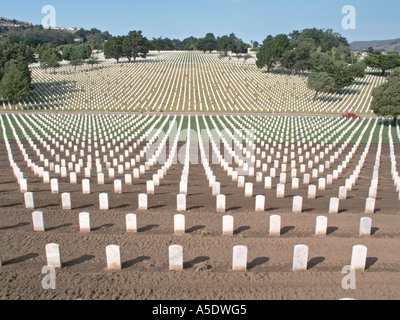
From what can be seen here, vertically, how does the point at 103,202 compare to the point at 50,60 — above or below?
below

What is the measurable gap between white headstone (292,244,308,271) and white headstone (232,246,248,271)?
3.04 feet

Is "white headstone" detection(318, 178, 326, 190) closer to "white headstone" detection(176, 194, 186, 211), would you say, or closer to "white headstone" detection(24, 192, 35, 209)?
"white headstone" detection(176, 194, 186, 211)

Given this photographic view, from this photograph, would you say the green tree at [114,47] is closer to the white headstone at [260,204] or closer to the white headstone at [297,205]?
the white headstone at [260,204]

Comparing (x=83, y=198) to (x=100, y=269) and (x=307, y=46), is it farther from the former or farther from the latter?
(x=307, y=46)

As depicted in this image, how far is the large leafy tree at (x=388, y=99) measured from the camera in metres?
34.3

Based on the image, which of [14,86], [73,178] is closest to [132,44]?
[14,86]

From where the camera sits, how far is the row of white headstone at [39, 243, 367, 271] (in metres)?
6.95

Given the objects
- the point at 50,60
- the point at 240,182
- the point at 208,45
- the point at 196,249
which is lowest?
the point at 196,249

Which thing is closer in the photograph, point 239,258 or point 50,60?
point 239,258

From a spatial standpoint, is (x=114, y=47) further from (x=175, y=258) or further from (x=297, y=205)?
(x=175, y=258)

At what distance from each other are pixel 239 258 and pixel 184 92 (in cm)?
5630

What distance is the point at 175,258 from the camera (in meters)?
7.02

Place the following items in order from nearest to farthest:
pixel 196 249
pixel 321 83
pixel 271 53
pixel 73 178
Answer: pixel 196 249 → pixel 73 178 → pixel 321 83 → pixel 271 53

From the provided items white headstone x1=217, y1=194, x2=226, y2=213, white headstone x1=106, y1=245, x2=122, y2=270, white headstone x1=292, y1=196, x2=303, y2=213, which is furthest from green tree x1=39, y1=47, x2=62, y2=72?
white headstone x1=106, y1=245, x2=122, y2=270
